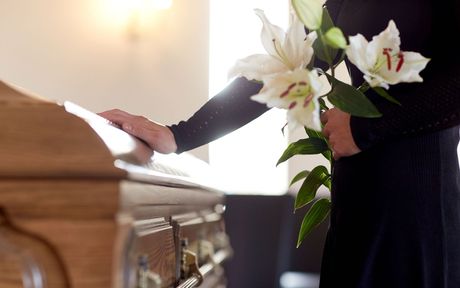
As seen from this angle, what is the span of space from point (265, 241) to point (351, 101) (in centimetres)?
229

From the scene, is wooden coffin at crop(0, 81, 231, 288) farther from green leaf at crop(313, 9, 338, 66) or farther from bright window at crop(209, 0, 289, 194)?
bright window at crop(209, 0, 289, 194)

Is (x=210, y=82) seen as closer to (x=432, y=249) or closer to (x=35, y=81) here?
(x=35, y=81)

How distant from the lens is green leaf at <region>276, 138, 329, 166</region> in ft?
3.79

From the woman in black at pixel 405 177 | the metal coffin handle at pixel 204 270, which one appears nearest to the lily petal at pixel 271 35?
the woman in black at pixel 405 177

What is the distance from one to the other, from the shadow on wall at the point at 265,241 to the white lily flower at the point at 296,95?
7.60 ft

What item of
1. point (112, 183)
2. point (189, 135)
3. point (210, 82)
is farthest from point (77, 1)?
point (112, 183)

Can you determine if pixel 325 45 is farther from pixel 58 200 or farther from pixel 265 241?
pixel 265 241

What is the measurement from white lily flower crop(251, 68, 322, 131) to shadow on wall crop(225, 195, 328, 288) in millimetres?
2318

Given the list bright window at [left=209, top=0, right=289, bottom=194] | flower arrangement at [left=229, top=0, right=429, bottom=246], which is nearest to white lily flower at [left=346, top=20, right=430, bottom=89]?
flower arrangement at [left=229, top=0, right=429, bottom=246]

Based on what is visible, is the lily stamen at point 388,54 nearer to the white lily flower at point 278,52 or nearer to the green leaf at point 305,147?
the white lily flower at point 278,52

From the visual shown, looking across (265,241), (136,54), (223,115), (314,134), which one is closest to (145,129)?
(223,115)

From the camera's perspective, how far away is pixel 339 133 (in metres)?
1.06

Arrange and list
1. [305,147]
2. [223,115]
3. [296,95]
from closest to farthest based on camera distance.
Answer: [296,95], [305,147], [223,115]

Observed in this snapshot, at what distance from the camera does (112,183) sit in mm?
718
